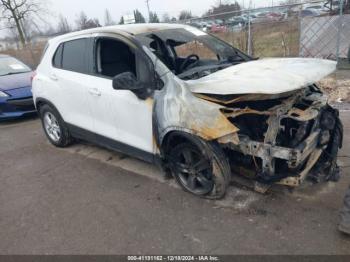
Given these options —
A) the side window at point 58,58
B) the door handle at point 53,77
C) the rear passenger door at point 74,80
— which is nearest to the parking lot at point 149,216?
the rear passenger door at point 74,80

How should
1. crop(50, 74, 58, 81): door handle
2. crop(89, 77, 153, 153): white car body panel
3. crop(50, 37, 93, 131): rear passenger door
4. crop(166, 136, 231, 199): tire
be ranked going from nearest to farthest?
crop(166, 136, 231, 199): tire → crop(89, 77, 153, 153): white car body panel → crop(50, 37, 93, 131): rear passenger door → crop(50, 74, 58, 81): door handle

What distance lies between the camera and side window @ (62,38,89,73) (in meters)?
4.64

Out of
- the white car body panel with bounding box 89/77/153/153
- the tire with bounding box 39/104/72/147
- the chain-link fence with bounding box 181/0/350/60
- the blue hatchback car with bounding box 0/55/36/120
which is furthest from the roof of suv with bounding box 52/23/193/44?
the chain-link fence with bounding box 181/0/350/60

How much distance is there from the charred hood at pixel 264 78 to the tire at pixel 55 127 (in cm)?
267

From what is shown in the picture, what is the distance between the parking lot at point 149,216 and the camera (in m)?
3.08

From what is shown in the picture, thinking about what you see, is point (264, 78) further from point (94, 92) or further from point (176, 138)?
point (94, 92)

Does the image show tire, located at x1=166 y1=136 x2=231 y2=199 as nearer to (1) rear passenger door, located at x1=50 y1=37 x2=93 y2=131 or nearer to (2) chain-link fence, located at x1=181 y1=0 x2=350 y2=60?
(1) rear passenger door, located at x1=50 y1=37 x2=93 y2=131

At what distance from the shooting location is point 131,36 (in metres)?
4.07

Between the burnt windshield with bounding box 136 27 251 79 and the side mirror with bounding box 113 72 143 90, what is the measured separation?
54 centimetres

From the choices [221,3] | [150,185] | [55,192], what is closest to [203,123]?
[150,185]

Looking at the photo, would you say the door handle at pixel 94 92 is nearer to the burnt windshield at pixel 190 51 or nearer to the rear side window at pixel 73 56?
the rear side window at pixel 73 56

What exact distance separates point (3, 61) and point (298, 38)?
30.7ft

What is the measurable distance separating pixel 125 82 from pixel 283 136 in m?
1.72

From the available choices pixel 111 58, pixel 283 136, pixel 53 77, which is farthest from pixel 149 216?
pixel 53 77
